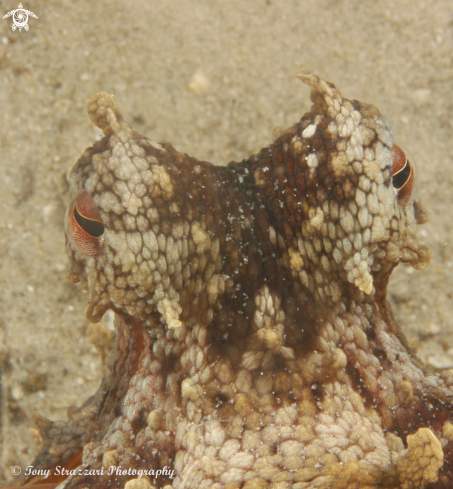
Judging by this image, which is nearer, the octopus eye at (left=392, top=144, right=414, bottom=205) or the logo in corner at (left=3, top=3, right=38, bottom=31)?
the octopus eye at (left=392, top=144, right=414, bottom=205)

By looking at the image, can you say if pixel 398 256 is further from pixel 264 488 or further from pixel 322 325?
pixel 264 488

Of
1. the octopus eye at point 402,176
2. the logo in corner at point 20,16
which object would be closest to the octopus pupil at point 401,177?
the octopus eye at point 402,176

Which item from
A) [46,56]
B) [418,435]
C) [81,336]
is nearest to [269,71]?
[46,56]

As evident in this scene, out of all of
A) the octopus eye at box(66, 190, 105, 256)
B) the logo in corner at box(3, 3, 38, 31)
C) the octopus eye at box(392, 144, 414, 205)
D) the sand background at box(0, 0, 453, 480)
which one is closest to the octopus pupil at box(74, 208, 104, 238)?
the octopus eye at box(66, 190, 105, 256)

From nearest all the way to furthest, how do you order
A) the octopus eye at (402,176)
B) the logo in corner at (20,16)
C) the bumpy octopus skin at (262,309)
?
the bumpy octopus skin at (262,309) < the octopus eye at (402,176) < the logo in corner at (20,16)

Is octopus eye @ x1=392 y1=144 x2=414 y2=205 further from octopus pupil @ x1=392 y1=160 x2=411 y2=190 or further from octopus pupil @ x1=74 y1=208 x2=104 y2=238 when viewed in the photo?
octopus pupil @ x1=74 y1=208 x2=104 y2=238

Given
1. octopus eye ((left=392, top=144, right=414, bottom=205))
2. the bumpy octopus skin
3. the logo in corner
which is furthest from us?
the logo in corner

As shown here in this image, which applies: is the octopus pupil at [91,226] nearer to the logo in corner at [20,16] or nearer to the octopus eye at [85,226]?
the octopus eye at [85,226]

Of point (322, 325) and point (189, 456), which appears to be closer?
point (189, 456)
